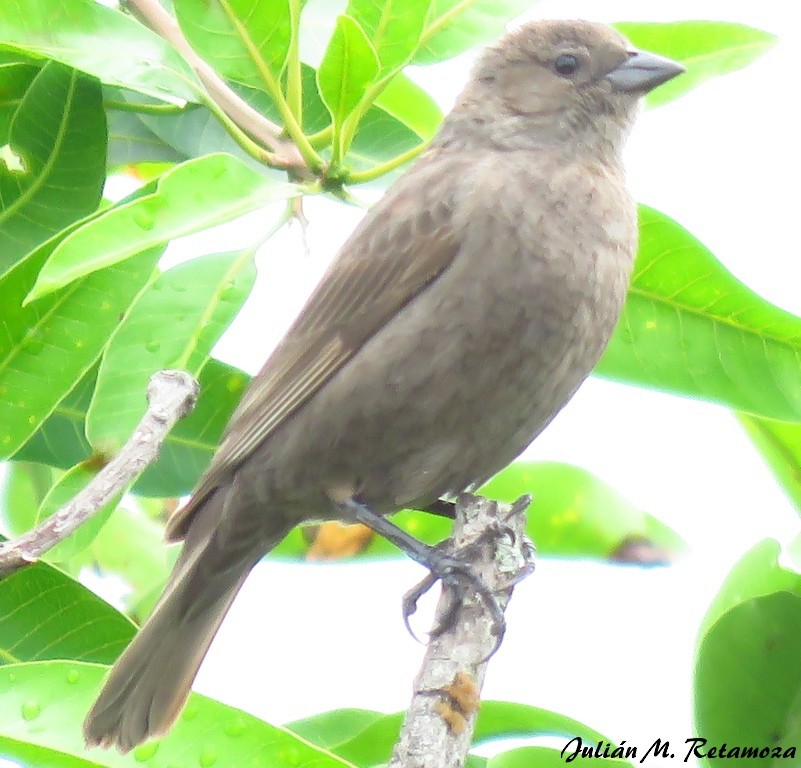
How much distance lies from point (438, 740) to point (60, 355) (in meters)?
1.34

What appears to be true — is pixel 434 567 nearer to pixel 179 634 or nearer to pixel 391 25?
pixel 179 634

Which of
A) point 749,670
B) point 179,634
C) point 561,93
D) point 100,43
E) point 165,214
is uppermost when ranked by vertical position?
point 561,93

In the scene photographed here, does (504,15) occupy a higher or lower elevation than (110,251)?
higher

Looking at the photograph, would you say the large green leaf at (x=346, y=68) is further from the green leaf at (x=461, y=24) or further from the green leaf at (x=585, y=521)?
the green leaf at (x=585, y=521)

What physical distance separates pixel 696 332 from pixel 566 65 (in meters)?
1.05

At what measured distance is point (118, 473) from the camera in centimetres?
199

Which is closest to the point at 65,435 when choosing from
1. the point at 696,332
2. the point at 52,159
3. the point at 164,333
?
the point at 164,333

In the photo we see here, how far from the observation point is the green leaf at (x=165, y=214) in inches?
93.2

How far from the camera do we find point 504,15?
2.94 m

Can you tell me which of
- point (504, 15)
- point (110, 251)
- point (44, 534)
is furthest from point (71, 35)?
point (44, 534)

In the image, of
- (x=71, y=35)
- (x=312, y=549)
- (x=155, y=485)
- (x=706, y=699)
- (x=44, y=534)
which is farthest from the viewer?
(x=312, y=549)

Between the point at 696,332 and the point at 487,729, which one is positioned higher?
the point at 696,332

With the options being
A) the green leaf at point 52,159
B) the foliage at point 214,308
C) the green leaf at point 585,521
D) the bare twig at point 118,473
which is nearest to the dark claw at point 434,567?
the foliage at point 214,308

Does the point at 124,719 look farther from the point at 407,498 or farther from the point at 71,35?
the point at 71,35
